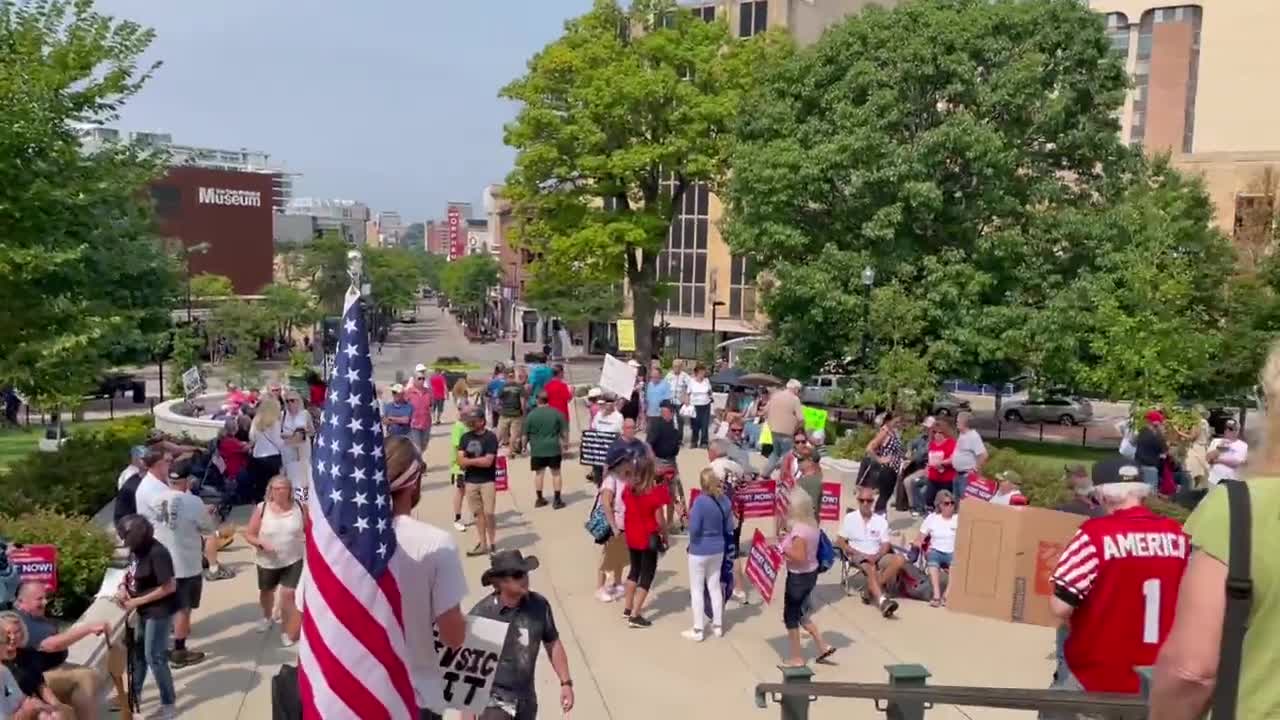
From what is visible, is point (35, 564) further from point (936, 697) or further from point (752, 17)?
point (752, 17)

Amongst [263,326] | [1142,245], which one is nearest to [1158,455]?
[1142,245]

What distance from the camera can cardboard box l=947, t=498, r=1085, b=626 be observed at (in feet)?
29.2

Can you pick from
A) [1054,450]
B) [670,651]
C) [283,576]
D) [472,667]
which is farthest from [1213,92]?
[472,667]

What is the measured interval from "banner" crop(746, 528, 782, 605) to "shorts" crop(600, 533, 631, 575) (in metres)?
1.42

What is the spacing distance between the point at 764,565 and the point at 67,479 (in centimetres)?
972

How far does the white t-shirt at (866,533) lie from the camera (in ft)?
35.4

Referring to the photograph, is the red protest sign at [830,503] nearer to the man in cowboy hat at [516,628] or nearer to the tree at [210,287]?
the man in cowboy hat at [516,628]

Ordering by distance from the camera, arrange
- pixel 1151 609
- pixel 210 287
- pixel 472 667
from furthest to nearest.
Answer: pixel 210 287 → pixel 1151 609 → pixel 472 667

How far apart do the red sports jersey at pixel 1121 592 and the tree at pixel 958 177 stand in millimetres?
18048

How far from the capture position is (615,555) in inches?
422

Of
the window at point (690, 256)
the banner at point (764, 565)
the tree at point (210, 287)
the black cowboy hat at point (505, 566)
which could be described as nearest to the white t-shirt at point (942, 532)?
the banner at point (764, 565)

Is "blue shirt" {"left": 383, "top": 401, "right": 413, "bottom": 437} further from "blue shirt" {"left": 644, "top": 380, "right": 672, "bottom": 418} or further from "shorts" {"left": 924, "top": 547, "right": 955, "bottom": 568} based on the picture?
"shorts" {"left": 924, "top": 547, "right": 955, "bottom": 568}

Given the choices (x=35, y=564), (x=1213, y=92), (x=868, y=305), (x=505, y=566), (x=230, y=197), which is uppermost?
(x=1213, y=92)

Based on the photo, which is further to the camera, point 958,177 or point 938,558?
point 958,177
